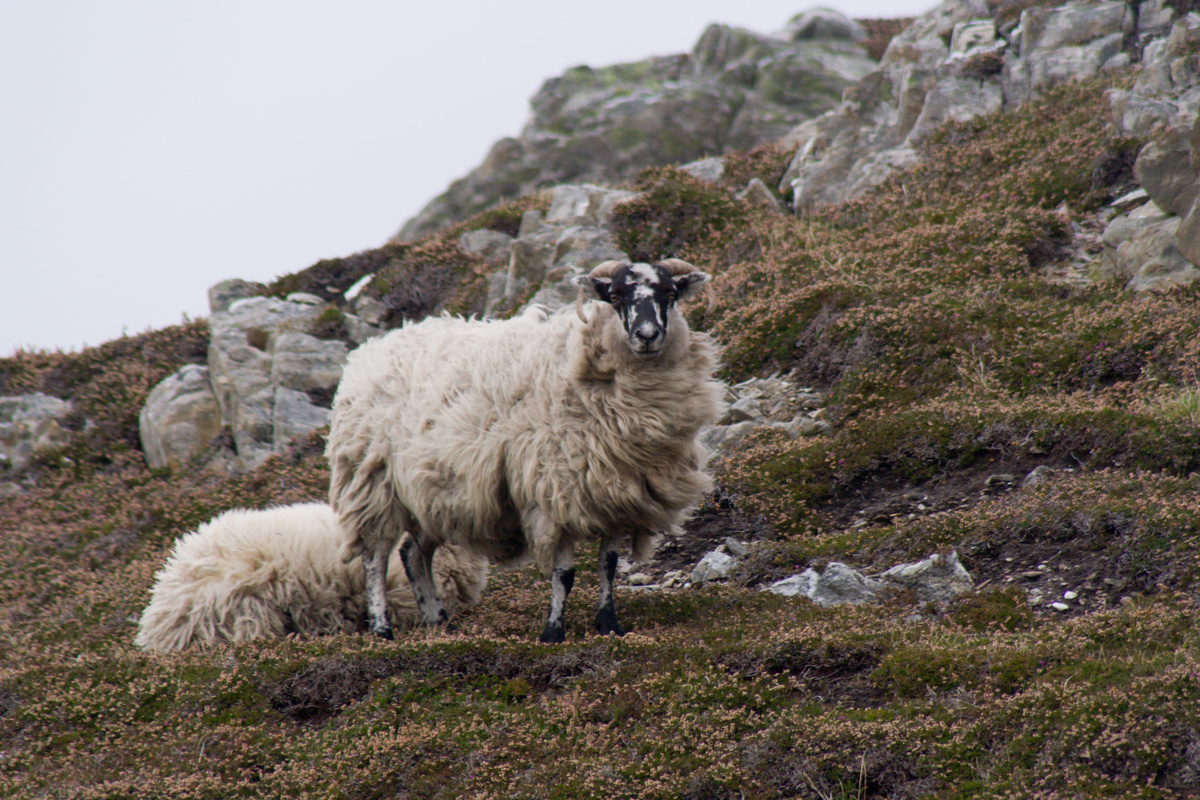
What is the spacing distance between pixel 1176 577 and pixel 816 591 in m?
2.55

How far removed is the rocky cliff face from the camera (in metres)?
35.1

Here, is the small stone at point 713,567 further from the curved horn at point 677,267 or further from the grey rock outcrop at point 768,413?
the curved horn at point 677,267

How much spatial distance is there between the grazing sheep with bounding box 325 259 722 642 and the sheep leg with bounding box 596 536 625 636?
0.02 metres

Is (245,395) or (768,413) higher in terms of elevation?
(245,395)

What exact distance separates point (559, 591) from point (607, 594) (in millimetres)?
398

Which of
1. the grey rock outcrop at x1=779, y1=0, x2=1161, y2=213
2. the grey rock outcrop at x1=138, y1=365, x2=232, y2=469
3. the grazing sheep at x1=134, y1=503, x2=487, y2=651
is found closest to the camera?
the grazing sheep at x1=134, y1=503, x2=487, y2=651

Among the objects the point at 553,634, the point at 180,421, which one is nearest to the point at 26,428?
the point at 180,421

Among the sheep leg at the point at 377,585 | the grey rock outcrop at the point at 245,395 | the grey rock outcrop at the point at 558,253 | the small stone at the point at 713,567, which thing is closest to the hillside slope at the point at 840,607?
the small stone at the point at 713,567

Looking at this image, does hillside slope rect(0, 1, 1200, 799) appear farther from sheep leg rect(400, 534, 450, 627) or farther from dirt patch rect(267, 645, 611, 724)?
sheep leg rect(400, 534, 450, 627)

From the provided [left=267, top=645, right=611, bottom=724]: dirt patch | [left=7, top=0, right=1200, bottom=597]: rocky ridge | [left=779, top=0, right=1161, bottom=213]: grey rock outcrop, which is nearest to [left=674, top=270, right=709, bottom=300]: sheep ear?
[left=267, top=645, right=611, bottom=724]: dirt patch

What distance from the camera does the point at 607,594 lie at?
784 cm

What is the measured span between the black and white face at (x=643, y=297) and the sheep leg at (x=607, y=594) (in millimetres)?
1671

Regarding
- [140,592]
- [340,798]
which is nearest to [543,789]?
[340,798]

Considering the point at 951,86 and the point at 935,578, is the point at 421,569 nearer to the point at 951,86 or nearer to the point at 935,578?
the point at 935,578
